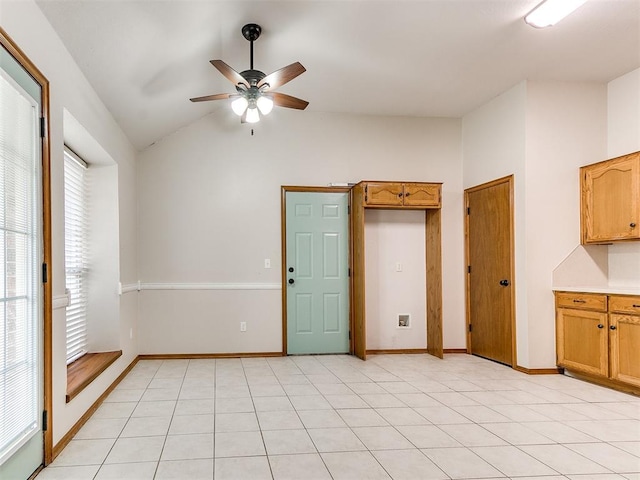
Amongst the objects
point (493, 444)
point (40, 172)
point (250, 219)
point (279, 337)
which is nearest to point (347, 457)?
point (493, 444)

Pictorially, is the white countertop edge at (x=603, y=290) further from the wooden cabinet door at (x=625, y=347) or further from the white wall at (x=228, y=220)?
the white wall at (x=228, y=220)

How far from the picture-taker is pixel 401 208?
225 inches

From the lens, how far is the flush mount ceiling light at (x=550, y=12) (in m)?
3.29

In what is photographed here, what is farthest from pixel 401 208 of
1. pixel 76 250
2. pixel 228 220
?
pixel 76 250

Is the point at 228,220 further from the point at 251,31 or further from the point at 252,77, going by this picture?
the point at 251,31

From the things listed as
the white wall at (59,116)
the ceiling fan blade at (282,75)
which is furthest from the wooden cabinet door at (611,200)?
the white wall at (59,116)

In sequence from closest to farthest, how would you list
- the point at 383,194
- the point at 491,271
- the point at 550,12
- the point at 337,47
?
the point at 550,12, the point at 337,47, the point at 491,271, the point at 383,194

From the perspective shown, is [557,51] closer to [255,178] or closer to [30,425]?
[255,178]

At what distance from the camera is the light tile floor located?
2.58m

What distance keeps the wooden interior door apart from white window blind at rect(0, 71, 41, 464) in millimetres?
4421

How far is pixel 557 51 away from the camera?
168 inches

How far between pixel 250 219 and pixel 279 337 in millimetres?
1506

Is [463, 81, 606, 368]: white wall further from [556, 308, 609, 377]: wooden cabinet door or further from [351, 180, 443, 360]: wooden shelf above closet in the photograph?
[351, 180, 443, 360]: wooden shelf above closet

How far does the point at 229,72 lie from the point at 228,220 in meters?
2.54
